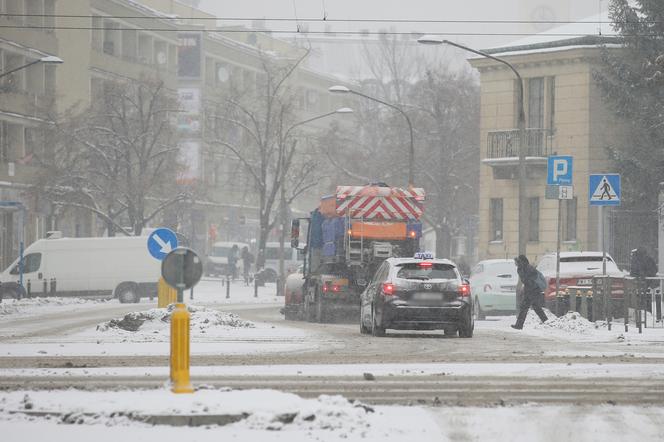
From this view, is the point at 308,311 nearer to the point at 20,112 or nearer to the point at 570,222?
the point at 570,222

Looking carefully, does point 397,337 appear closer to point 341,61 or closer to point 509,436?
point 509,436

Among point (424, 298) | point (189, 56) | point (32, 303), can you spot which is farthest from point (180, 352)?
point (189, 56)

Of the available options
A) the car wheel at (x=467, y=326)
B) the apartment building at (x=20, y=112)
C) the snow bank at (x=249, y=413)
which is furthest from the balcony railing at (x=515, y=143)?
the snow bank at (x=249, y=413)

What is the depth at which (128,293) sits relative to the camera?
2061 inches

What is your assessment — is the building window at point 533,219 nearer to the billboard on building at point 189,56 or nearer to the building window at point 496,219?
the building window at point 496,219

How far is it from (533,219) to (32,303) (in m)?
19.3

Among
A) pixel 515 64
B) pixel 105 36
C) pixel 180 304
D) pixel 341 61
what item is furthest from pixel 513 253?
pixel 341 61

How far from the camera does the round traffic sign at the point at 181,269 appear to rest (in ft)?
43.4

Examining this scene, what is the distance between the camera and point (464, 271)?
54.1 metres

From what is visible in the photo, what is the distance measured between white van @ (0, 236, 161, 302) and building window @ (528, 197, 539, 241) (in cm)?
1410

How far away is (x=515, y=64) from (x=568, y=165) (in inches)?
1028

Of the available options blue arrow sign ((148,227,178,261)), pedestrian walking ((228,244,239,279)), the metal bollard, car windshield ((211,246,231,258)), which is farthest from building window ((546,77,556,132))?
car windshield ((211,246,231,258))

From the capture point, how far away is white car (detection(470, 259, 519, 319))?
38969mm

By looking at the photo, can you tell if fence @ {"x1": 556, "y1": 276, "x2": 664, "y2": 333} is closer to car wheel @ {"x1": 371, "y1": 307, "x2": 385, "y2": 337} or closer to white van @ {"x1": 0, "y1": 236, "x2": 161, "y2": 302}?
car wheel @ {"x1": 371, "y1": 307, "x2": 385, "y2": 337}
